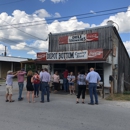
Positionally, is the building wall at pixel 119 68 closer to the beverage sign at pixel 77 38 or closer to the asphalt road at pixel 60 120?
the beverage sign at pixel 77 38

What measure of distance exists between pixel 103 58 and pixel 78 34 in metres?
4.61

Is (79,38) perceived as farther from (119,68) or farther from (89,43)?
(119,68)

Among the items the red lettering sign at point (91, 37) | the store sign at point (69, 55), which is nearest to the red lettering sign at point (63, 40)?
the red lettering sign at point (91, 37)

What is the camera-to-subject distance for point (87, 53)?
13219mm

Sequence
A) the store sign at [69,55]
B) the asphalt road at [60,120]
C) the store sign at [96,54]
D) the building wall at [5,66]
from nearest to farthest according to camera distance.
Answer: the asphalt road at [60,120], the store sign at [96,54], the store sign at [69,55], the building wall at [5,66]

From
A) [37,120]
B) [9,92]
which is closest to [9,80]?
[9,92]

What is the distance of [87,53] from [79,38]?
10.7 feet

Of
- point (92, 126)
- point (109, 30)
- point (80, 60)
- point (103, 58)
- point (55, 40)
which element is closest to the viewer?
point (92, 126)

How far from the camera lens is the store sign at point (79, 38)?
50.4ft

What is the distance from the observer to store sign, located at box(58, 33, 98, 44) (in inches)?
605

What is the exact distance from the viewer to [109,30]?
14.7 meters

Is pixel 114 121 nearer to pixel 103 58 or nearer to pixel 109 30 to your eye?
pixel 103 58

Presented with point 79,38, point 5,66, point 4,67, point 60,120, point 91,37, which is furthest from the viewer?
point 5,66

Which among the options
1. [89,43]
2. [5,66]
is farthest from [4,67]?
[89,43]
